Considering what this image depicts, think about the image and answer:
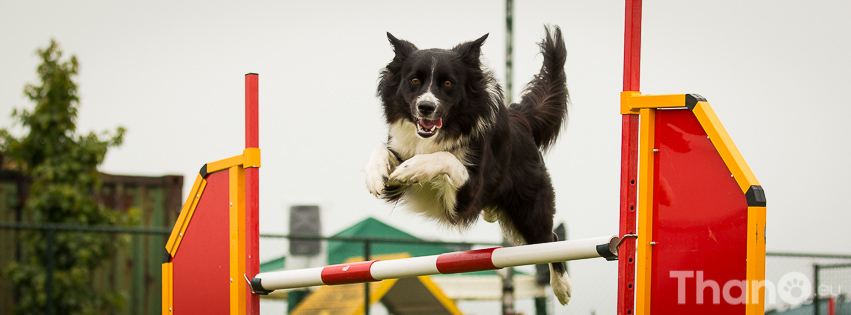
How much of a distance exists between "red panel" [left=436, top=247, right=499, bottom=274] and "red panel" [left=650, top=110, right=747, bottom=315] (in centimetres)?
76

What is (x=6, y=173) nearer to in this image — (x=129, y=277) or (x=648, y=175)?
(x=129, y=277)

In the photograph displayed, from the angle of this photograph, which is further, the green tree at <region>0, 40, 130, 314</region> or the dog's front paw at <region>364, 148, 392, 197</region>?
the green tree at <region>0, 40, 130, 314</region>

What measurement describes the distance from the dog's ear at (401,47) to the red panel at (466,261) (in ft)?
2.85

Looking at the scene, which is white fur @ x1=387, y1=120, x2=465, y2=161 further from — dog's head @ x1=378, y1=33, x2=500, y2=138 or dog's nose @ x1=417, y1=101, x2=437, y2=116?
dog's nose @ x1=417, y1=101, x2=437, y2=116

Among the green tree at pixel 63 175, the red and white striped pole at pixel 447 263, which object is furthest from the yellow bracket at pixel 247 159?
the green tree at pixel 63 175

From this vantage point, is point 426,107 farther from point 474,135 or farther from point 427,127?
point 474,135

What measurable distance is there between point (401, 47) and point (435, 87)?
0.96 feet

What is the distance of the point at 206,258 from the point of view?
379 centimetres

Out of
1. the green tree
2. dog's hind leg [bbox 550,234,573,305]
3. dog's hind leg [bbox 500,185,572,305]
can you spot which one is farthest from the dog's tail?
the green tree

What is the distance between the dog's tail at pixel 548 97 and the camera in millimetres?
4031

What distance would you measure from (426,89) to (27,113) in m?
5.28

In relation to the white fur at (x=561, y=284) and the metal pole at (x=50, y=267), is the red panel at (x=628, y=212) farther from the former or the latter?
the metal pole at (x=50, y=267)

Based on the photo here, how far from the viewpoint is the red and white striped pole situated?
265 centimetres

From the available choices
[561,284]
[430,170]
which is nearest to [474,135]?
[430,170]
